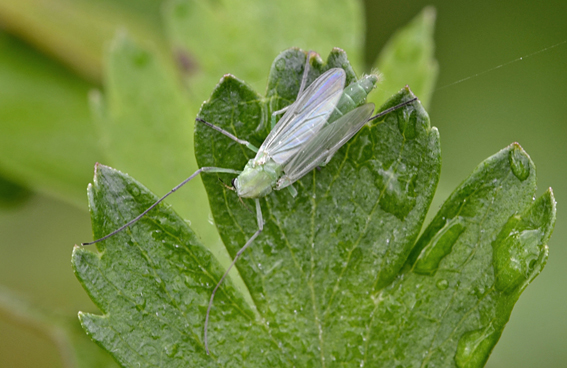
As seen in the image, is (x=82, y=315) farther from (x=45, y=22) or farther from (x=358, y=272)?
(x=45, y=22)

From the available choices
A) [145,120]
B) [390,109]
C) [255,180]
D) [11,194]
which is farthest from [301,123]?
[11,194]

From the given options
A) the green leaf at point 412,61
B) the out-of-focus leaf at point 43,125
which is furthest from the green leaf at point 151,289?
the out-of-focus leaf at point 43,125

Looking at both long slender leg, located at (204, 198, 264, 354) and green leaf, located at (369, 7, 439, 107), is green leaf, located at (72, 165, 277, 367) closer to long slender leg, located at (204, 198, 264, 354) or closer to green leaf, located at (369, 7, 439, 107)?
long slender leg, located at (204, 198, 264, 354)

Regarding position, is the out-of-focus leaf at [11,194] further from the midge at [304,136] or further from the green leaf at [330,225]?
the green leaf at [330,225]

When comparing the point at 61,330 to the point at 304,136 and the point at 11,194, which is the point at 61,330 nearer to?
the point at 11,194

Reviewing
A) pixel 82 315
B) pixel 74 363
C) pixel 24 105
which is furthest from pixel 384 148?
pixel 24 105

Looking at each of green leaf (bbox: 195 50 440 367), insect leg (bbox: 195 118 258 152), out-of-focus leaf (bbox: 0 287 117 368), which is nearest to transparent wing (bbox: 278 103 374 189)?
green leaf (bbox: 195 50 440 367)

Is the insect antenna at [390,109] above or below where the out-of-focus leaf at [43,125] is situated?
below
